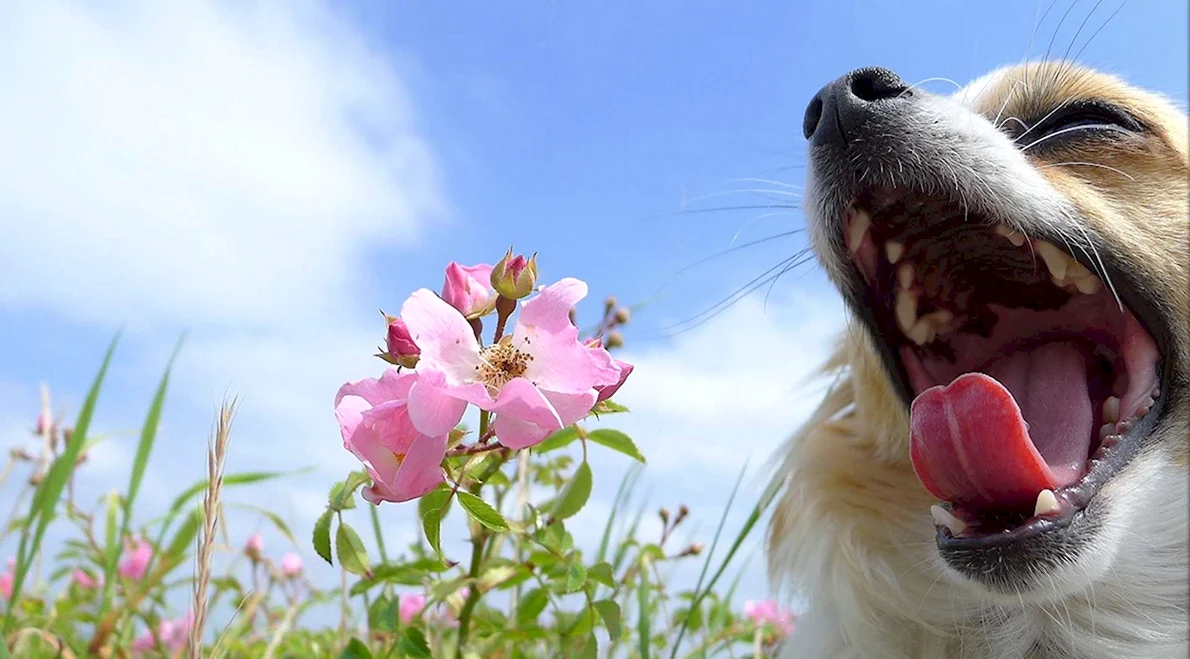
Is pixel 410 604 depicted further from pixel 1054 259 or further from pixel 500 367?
pixel 1054 259

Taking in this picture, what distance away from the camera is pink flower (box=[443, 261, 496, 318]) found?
2.90 ft

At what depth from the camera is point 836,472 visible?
206cm

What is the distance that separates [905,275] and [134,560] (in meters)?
2.13

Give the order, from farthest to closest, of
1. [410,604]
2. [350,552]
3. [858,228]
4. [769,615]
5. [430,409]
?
1. [769,615]
2. [410,604]
3. [858,228]
4. [350,552]
5. [430,409]

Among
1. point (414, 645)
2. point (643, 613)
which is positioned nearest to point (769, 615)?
point (643, 613)

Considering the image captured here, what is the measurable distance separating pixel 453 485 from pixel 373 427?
0.12 m

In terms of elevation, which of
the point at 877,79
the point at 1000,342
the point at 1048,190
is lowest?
the point at 1000,342

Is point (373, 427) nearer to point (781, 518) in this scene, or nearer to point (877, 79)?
point (877, 79)

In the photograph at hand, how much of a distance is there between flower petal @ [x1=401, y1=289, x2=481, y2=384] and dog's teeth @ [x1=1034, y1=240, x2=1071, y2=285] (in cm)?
131

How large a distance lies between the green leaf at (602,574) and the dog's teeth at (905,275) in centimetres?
97

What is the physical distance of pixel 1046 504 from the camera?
1428mm

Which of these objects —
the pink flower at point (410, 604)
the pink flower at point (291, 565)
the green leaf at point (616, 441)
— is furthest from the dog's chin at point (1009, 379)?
the pink flower at point (291, 565)

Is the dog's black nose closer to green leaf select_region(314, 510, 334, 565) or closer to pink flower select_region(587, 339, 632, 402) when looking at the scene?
pink flower select_region(587, 339, 632, 402)

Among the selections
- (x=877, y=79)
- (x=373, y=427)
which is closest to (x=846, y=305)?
(x=877, y=79)
